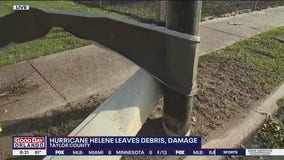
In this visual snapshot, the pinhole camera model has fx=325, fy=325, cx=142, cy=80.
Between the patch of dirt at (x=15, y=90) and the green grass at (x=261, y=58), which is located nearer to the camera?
the patch of dirt at (x=15, y=90)

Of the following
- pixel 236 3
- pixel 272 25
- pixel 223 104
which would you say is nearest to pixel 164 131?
pixel 223 104

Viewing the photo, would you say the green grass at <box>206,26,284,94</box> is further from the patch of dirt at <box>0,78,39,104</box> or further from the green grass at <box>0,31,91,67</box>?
the patch of dirt at <box>0,78,39,104</box>

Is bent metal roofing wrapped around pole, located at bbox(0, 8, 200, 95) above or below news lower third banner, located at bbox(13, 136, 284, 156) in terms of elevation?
above

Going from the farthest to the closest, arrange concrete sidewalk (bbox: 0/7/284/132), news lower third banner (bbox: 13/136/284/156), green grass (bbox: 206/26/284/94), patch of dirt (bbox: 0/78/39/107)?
green grass (bbox: 206/26/284/94), patch of dirt (bbox: 0/78/39/107), concrete sidewalk (bbox: 0/7/284/132), news lower third banner (bbox: 13/136/284/156)

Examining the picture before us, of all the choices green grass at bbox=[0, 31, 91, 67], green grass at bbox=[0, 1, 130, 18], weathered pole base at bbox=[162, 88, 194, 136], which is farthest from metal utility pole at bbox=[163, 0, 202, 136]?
green grass at bbox=[0, 1, 130, 18]

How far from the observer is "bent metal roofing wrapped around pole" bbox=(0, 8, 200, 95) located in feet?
10.0

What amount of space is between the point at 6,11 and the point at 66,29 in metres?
5.11

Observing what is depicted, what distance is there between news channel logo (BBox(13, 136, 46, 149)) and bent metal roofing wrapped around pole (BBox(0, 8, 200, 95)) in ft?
3.59

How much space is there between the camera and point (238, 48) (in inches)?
244

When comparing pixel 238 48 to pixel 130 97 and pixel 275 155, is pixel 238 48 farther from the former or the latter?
pixel 130 97

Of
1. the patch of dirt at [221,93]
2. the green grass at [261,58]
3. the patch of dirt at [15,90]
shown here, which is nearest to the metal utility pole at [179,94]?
the patch of dirt at [221,93]

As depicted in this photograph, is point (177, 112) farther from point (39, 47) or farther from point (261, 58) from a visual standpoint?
point (39, 47)

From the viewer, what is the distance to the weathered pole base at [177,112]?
3354 mm

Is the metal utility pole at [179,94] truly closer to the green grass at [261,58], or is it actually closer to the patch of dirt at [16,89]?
the green grass at [261,58]
